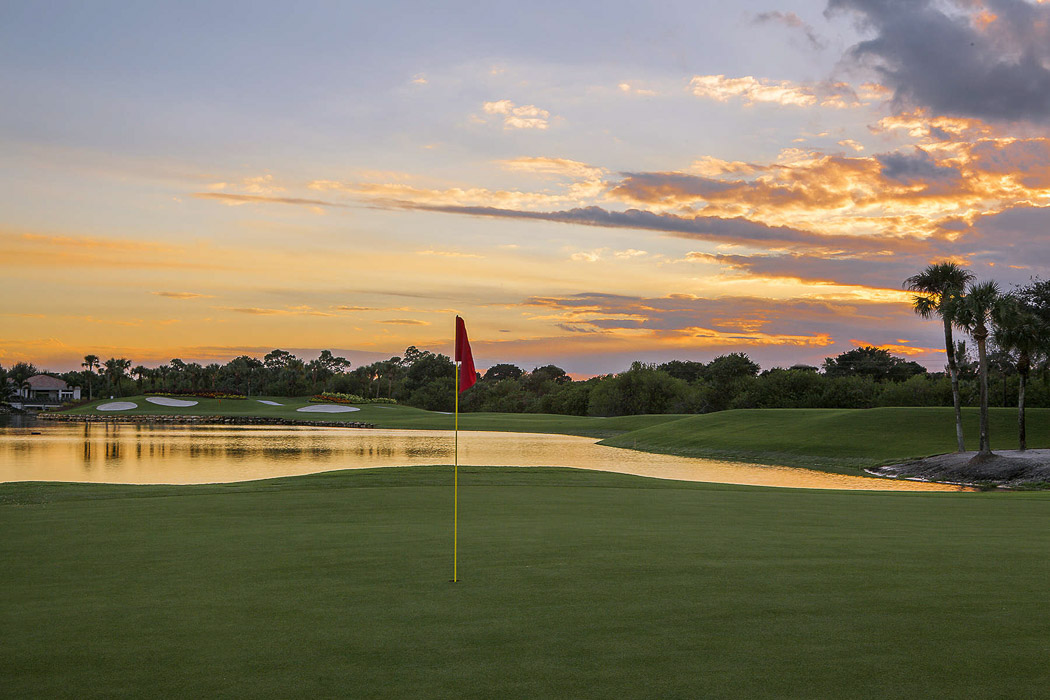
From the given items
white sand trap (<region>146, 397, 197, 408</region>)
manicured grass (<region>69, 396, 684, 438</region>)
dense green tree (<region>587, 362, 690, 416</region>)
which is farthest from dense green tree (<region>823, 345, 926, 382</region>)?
white sand trap (<region>146, 397, 197, 408</region>)

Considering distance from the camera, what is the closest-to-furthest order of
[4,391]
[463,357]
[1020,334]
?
[463,357] → [1020,334] → [4,391]

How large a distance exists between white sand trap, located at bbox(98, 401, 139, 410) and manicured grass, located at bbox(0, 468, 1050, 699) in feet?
338

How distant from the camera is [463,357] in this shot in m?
8.91

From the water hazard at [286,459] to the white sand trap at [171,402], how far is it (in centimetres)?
4707

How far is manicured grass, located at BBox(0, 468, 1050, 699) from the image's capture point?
5.67 meters

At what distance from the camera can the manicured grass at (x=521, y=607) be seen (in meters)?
5.67

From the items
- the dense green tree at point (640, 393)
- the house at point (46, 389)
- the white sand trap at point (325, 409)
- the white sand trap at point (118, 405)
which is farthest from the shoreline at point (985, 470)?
the house at point (46, 389)

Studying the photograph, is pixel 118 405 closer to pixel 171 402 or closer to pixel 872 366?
pixel 171 402

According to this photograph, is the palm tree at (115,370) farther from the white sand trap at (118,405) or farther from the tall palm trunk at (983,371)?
the tall palm trunk at (983,371)

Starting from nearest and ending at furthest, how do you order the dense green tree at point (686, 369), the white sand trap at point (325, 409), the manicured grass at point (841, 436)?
1. the manicured grass at point (841, 436)
2. the white sand trap at point (325, 409)
3. the dense green tree at point (686, 369)

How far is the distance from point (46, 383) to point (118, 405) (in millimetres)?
52821

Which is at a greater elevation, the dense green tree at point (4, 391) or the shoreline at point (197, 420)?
the dense green tree at point (4, 391)

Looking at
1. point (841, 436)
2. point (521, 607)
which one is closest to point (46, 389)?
point (841, 436)

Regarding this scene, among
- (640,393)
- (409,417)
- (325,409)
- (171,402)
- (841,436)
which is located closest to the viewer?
(841,436)
